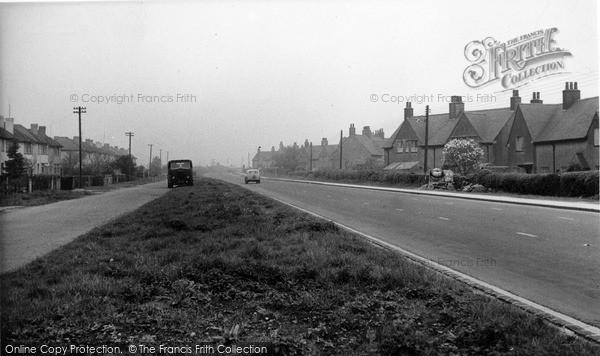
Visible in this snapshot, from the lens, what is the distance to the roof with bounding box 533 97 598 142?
3791cm

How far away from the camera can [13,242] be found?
998cm

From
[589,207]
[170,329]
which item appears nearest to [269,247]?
[170,329]

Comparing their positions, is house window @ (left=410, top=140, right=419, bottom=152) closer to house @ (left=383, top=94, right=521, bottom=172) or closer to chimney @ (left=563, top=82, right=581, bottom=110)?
house @ (left=383, top=94, right=521, bottom=172)

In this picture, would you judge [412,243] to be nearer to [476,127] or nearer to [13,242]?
[13,242]

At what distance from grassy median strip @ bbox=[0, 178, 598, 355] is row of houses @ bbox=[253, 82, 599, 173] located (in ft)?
79.8

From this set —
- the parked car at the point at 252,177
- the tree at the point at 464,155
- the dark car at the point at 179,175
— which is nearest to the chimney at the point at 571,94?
the tree at the point at 464,155

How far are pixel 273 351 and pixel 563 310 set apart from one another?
3.46m

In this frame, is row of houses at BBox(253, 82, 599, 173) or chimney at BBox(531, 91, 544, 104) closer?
row of houses at BBox(253, 82, 599, 173)

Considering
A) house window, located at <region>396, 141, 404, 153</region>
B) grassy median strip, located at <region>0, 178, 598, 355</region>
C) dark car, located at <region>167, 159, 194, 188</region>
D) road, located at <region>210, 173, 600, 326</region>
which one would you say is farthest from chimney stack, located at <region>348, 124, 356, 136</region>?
grassy median strip, located at <region>0, 178, 598, 355</region>

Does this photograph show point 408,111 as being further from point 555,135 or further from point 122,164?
point 122,164

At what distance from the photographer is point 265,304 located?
17.1ft

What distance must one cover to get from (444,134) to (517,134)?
11276mm

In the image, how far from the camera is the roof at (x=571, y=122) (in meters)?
37.9

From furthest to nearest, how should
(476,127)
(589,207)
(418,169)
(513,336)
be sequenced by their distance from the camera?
(418,169), (476,127), (589,207), (513,336)
